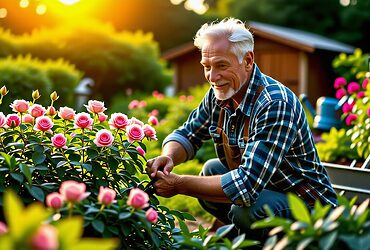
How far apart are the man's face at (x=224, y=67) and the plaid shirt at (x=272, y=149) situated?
68mm

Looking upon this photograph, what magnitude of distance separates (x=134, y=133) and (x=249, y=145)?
56 centimetres

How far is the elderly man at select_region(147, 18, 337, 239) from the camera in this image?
3.21 meters

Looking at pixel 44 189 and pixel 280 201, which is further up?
pixel 44 189

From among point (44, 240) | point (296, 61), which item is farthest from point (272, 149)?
point (296, 61)

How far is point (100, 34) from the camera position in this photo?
53.4ft

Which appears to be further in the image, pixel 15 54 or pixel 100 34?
pixel 100 34

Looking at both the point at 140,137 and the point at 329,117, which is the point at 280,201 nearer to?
the point at 140,137

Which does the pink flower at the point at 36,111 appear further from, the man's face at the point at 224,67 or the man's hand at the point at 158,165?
the man's face at the point at 224,67

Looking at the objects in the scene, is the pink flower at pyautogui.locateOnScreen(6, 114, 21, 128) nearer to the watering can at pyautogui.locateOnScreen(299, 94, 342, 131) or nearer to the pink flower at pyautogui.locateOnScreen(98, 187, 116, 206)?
the pink flower at pyautogui.locateOnScreen(98, 187, 116, 206)

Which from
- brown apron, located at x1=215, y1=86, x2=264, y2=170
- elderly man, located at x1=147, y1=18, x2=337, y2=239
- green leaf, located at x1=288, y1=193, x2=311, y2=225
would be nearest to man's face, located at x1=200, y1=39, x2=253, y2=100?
elderly man, located at x1=147, y1=18, x2=337, y2=239

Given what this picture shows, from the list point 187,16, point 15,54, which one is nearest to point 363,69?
point 15,54

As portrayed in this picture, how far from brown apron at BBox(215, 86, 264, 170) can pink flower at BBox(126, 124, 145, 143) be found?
2.10 feet

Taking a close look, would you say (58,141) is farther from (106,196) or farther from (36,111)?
(106,196)

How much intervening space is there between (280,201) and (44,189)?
123cm
